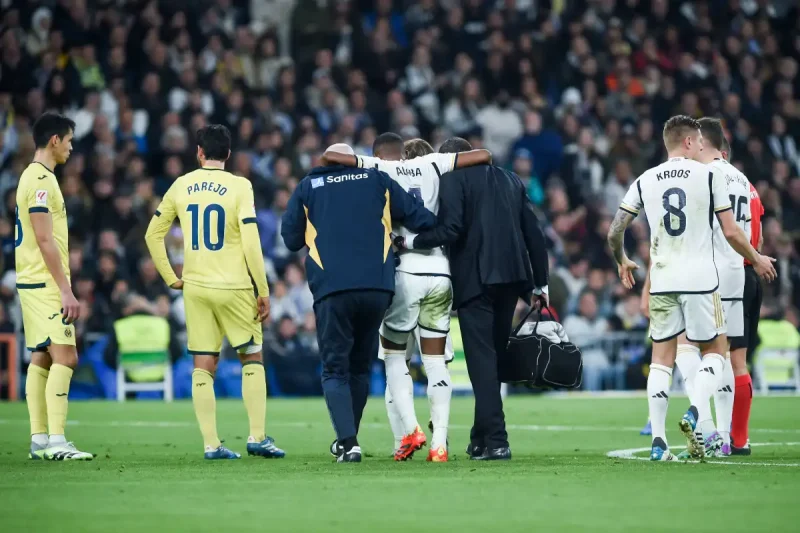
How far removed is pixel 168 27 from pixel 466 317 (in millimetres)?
15036

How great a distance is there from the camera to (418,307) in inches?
388

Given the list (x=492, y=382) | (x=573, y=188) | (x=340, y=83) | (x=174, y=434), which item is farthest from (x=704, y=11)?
(x=492, y=382)

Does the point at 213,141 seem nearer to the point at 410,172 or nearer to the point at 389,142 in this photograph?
the point at 389,142

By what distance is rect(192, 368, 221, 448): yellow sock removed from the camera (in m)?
10.2

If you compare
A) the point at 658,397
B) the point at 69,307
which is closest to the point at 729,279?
the point at 658,397

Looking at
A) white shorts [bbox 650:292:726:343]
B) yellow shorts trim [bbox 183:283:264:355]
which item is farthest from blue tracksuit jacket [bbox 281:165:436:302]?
white shorts [bbox 650:292:726:343]

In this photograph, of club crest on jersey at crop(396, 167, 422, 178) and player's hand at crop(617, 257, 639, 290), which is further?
player's hand at crop(617, 257, 639, 290)

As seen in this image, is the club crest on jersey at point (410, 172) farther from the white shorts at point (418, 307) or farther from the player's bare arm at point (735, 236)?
the player's bare arm at point (735, 236)

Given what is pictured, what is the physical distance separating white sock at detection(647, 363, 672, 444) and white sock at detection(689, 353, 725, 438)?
205mm

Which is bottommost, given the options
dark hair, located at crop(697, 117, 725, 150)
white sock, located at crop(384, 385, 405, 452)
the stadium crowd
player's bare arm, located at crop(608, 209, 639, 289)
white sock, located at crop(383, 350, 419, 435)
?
white sock, located at crop(384, 385, 405, 452)

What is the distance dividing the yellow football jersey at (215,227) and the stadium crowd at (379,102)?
982 cm

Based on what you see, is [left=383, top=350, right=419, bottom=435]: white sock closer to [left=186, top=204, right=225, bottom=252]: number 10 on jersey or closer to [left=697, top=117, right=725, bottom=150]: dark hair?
[left=186, top=204, right=225, bottom=252]: number 10 on jersey

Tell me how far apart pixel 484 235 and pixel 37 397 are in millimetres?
3605

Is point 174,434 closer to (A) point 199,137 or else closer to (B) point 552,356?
(A) point 199,137
